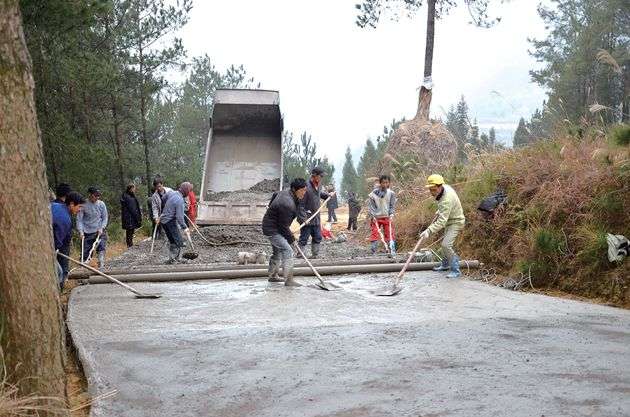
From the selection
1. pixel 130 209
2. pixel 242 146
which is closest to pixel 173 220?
pixel 130 209

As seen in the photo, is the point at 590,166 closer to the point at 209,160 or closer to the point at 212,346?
the point at 212,346

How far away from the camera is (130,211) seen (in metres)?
15.0

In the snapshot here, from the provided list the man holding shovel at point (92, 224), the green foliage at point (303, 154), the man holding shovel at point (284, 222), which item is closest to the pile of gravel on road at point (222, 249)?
the man holding shovel at point (92, 224)

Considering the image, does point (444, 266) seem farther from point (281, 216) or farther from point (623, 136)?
point (623, 136)

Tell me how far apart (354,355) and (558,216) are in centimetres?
509

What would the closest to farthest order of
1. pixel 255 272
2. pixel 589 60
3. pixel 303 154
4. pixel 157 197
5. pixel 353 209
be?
pixel 255 272 → pixel 157 197 → pixel 353 209 → pixel 589 60 → pixel 303 154

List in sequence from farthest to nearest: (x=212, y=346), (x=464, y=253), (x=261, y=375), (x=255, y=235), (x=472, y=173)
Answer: (x=255, y=235)
(x=472, y=173)
(x=464, y=253)
(x=212, y=346)
(x=261, y=375)

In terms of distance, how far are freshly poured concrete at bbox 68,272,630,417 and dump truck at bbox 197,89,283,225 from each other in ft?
29.8

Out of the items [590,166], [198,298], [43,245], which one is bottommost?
[198,298]

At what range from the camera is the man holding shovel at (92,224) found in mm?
10742

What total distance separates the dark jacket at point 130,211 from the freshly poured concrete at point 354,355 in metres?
6.91

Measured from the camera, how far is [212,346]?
5.56 m

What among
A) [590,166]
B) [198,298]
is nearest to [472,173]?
[590,166]

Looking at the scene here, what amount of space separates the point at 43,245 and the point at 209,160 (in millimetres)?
14073
